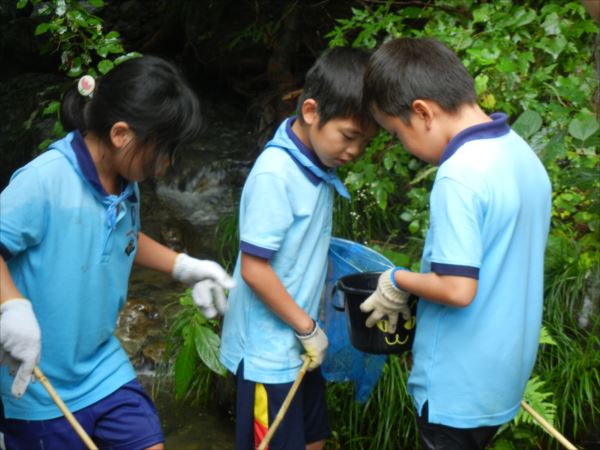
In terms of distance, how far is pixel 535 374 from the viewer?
10.2 ft

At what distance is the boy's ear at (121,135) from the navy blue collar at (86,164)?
0.07 meters

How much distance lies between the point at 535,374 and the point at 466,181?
1.65m

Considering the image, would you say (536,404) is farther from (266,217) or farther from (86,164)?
(86,164)

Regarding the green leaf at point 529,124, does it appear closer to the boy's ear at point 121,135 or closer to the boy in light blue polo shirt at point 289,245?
the boy in light blue polo shirt at point 289,245

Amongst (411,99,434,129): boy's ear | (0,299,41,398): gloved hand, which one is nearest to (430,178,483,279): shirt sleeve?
(411,99,434,129): boy's ear

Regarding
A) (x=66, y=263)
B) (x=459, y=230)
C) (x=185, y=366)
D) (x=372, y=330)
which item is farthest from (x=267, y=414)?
(x=185, y=366)

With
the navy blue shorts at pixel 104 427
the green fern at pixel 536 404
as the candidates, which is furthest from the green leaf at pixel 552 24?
the navy blue shorts at pixel 104 427

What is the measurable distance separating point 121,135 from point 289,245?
0.56 meters

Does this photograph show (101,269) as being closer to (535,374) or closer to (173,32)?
(535,374)

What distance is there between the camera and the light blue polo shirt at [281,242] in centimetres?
209

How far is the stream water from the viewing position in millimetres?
3521

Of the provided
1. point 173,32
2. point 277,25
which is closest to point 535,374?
point 277,25

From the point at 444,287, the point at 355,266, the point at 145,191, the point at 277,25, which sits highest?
the point at 444,287

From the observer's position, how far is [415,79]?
187 centimetres
